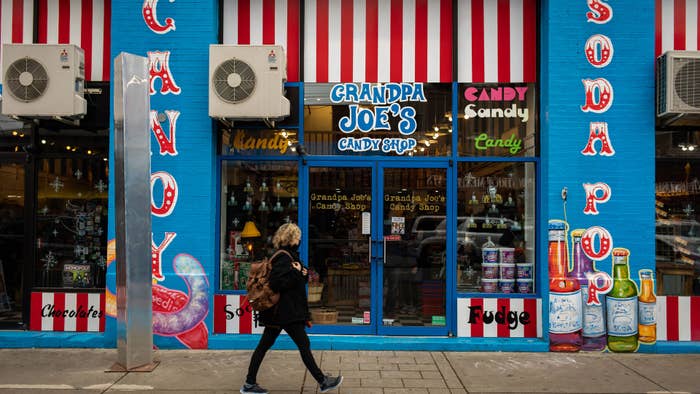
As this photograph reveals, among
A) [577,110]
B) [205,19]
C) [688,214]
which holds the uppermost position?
[205,19]

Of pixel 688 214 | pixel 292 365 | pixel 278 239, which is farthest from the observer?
pixel 688 214

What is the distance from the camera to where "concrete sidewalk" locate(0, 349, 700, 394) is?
5.82m

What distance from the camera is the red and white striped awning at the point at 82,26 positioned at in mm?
7820

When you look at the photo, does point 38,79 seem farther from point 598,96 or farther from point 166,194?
point 598,96

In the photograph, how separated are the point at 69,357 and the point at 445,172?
204 inches

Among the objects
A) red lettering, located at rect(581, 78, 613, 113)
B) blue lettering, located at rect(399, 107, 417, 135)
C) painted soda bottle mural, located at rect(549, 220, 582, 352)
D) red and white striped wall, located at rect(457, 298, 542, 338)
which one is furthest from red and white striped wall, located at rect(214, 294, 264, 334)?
red lettering, located at rect(581, 78, 613, 113)

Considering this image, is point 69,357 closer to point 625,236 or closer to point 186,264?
point 186,264

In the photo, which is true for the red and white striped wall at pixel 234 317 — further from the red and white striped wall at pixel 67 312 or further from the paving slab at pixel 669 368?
the paving slab at pixel 669 368

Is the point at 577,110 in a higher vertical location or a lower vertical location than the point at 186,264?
higher

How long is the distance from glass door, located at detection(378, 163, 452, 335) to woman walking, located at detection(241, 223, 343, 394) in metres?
2.27

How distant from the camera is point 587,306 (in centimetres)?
716

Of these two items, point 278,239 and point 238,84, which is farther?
point 238,84

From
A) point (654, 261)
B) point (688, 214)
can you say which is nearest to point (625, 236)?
point (654, 261)

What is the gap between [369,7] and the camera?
A: 7781 mm
